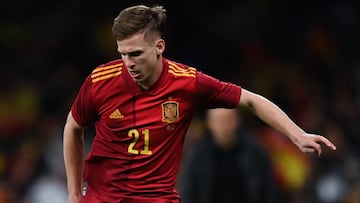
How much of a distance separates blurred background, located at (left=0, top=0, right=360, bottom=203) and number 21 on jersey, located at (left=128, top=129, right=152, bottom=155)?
218 inches

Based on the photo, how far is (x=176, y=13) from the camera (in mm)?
15102

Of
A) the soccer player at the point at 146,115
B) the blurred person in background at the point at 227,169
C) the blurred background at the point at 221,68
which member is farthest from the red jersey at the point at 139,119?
the blurred background at the point at 221,68

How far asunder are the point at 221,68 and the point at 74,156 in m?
7.87

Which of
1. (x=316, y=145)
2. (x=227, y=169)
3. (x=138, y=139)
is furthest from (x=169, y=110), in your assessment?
(x=227, y=169)

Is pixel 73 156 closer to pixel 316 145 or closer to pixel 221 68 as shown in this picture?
pixel 316 145

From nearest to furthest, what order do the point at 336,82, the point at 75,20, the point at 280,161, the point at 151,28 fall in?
the point at 151,28 < the point at 280,161 < the point at 336,82 < the point at 75,20

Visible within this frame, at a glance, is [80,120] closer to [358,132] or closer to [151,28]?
[151,28]

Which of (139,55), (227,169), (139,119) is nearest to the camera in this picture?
(139,55)

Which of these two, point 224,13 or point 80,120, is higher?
point 80,120

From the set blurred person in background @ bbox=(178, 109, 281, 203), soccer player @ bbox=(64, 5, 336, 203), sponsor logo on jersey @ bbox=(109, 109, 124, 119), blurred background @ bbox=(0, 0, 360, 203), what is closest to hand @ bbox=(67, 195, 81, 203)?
soccer player @ bbox=(64, 5, 336, 203)

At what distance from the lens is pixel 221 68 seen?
14.3 meters

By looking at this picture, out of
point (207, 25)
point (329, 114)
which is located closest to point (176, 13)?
point (207, 25)

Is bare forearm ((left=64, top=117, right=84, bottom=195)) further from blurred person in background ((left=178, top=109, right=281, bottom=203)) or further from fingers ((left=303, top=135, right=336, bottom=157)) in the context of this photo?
blurred person in background ((left=178, top=109, right=281, bottom=203))

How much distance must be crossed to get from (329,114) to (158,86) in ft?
22.2
